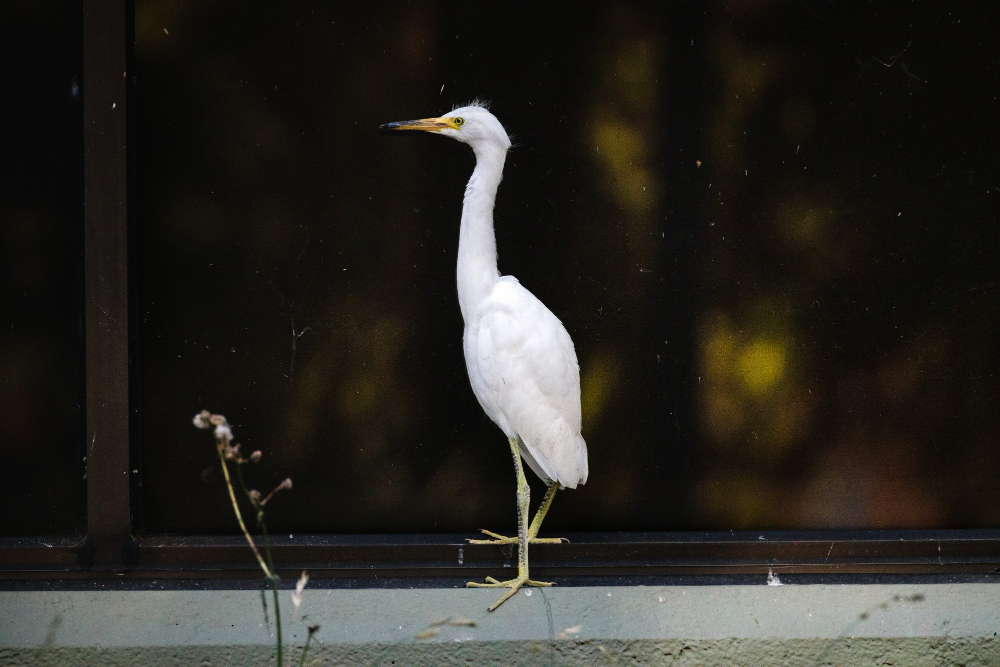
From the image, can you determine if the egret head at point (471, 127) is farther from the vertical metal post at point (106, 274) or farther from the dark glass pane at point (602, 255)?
the vertical metal post at point (106, 274)

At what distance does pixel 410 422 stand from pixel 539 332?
67 centimetres

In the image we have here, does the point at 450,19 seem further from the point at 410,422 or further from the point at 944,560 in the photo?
the point at 944,560

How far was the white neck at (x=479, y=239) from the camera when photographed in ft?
7.20

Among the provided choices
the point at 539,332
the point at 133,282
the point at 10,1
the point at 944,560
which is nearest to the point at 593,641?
the point at 539,332

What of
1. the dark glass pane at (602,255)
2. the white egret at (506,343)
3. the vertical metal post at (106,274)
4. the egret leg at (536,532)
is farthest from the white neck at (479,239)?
the vertical metal post at (106,274)

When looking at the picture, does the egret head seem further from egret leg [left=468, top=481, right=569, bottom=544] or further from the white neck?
egret leg [left=468, top=481, right=569, bottom=544]

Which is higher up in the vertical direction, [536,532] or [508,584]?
[536,532]

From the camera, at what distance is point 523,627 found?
2.20 m

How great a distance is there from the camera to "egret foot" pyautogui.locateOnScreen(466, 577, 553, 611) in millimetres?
2236

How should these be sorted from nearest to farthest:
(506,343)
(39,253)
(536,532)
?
1. (506,343)
2. (536,532)
3. (39,253)

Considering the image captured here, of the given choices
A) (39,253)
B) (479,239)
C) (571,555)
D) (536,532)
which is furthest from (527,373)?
(39,253)

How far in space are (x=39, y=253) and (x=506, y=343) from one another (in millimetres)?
1510

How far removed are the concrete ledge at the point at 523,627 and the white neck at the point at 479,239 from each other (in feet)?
2.81

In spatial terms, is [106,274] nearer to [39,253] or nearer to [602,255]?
[39,253]
